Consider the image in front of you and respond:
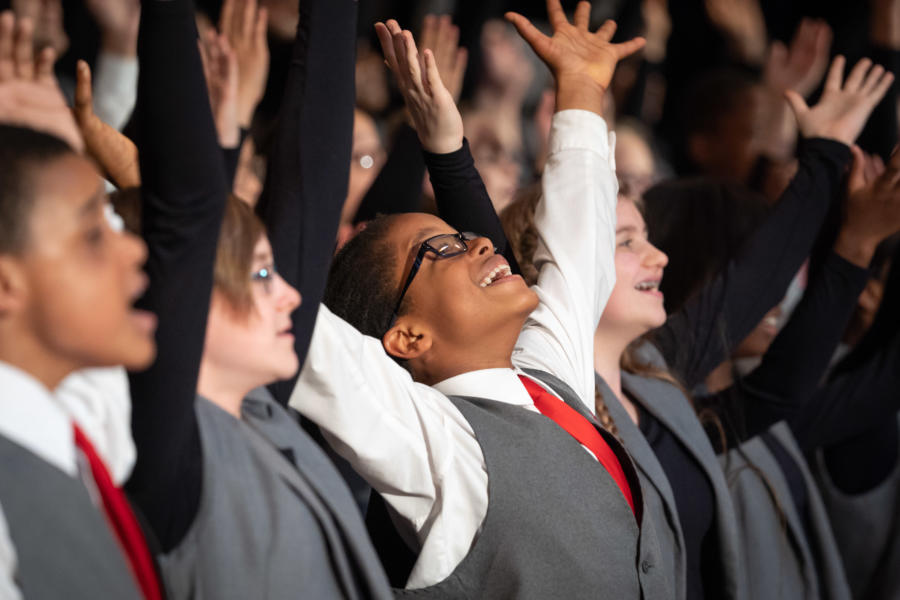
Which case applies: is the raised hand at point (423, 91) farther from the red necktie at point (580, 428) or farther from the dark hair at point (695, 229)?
the dark hair at point (695, 229)

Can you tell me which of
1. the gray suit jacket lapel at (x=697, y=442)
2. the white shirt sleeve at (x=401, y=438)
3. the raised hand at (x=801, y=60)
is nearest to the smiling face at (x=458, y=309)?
the white shirt sleeve at (x=401, y=438)

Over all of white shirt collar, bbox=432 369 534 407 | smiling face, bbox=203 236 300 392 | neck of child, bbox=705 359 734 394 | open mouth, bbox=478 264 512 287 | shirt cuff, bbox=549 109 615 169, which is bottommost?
neck of child, bbox=705 359 734 394

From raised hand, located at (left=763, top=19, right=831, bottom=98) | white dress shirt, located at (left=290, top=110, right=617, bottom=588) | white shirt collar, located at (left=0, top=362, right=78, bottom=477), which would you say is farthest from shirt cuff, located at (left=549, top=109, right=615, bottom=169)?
raised hand, located at (left=763, top=19, right=831, bottom=98)

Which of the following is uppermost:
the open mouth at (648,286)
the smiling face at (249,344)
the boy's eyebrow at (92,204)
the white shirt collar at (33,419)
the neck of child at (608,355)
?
the boy's eyebrow at (92,204)

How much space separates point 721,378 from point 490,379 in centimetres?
96

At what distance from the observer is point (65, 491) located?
0.73 meters

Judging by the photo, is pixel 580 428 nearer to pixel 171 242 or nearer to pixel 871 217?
pixel 171 242

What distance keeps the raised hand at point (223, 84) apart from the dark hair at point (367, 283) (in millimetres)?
361

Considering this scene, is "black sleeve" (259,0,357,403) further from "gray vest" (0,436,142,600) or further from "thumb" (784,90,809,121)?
"thumb" (784,90,809,121)

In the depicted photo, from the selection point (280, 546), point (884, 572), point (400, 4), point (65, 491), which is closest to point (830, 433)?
point (884, 572)

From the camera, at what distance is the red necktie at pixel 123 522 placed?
0.79 metres

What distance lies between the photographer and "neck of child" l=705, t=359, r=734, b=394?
2.10 m

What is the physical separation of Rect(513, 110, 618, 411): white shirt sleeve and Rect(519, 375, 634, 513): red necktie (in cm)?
12

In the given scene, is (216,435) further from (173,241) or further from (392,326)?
(392,326)
